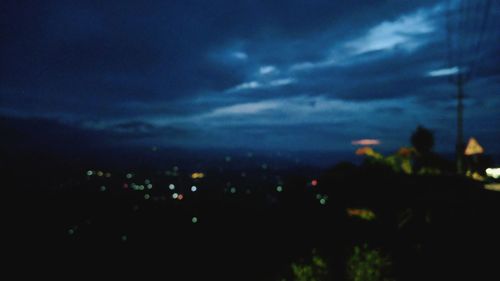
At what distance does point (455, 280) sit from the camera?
938cm

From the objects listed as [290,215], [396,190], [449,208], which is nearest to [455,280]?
[449,208]

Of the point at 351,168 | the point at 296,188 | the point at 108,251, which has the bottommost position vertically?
the point at 108,251

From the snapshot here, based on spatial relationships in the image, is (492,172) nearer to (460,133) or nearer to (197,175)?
(460,133)

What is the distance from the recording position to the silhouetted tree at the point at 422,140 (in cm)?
1177

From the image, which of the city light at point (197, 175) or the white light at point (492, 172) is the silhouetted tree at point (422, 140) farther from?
the city light at point (197, 175)

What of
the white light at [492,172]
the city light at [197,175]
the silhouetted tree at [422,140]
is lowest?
the city light at [197,175]

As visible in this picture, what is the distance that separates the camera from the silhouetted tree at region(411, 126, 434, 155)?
38.6 ft

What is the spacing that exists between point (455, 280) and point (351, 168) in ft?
14.2

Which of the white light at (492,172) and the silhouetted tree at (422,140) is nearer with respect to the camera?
the silhouetted tree at (422,140)

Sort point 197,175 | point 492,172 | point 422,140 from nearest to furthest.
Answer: point 422,140 → point 492,172 → point 197,175

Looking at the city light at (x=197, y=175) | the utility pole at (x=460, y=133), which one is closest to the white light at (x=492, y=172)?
the utility pole at (x=460, y=133)

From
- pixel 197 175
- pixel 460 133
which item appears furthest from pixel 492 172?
pixel 197 175

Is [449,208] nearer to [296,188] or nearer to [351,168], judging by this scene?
[351,168]

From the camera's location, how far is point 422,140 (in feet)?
39.1
